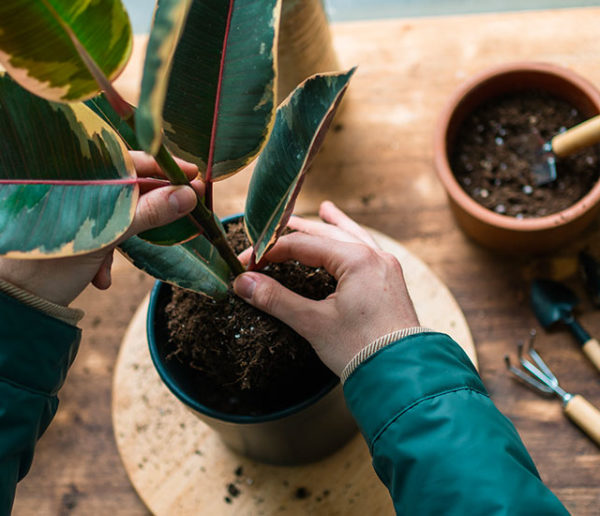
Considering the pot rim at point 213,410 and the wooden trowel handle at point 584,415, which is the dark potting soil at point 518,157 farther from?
the pot rim at point 213,410

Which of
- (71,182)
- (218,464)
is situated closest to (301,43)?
(71,182)

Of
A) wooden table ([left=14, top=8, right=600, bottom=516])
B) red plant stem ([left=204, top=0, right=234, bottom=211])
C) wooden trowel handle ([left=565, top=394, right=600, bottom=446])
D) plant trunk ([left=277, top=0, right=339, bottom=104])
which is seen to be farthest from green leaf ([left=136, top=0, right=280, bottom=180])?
wooden trowel handle ([left=565, top=394, right=600, bottom=446])

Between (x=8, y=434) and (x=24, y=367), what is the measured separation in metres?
0.07

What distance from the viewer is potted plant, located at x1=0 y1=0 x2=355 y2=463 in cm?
36

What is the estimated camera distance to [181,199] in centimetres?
47

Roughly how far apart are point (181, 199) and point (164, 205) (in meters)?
0.01

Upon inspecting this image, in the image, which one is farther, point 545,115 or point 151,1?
point 151,1

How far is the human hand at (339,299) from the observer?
1.93 feet

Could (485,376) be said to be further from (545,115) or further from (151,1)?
(151,1)

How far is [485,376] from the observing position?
0.88 meters

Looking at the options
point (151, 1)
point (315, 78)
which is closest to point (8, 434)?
point (315, 78)

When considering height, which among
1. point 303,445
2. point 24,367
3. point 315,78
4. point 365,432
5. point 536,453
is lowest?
point 536,453

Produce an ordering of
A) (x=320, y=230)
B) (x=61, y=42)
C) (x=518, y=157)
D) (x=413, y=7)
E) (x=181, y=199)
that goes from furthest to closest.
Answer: (x=413, y=7), (x=518, y=157), (x=320, y=230), (x=181, y=199), (x=61, y=42)

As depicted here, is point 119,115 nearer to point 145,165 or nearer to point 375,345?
point 145,165
